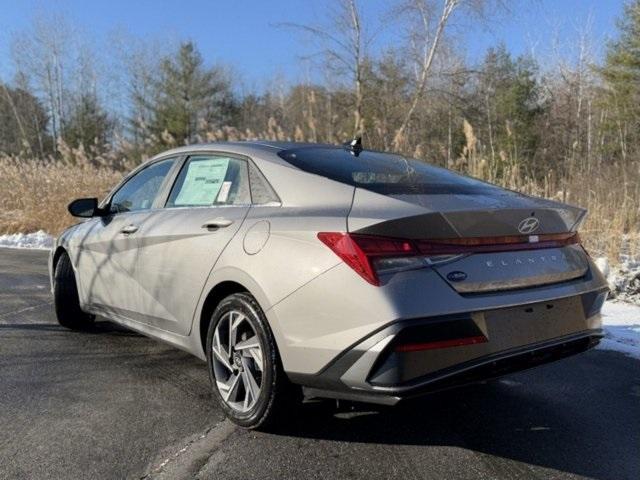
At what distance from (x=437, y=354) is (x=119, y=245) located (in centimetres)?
257

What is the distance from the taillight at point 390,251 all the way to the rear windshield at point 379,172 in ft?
1.31

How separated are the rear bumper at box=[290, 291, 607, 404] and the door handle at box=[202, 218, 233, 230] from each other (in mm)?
944

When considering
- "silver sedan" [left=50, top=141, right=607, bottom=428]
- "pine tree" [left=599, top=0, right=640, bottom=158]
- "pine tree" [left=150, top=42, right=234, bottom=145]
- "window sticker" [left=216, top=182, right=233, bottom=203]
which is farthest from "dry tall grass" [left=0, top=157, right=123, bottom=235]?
"pine tree" [left=150, top=42, right=234, bottom=145]

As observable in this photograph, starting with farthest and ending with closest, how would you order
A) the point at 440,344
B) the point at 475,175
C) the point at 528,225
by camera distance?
the point at 475,175
the point at 528,225
the point at 440,344

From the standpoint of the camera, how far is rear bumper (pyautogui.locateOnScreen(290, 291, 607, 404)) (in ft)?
7.72

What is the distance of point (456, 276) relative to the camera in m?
2.47

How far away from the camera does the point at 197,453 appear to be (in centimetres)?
276

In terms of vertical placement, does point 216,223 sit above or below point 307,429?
above

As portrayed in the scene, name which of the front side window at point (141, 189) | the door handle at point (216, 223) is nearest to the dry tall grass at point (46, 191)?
the front side window at point (141, 189)

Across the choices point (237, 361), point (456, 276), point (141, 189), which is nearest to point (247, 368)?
point (237, 361)

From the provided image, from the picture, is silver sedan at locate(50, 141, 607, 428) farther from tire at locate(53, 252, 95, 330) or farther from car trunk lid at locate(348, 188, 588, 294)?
tire at locate(53, 252, 95, 330)

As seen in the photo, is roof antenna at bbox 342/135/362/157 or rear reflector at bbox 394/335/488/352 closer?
rear reflector at bbox 394/335/488/352

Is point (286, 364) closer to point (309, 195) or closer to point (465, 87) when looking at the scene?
point (309, 195)

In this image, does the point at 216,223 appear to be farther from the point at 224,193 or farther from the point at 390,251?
the point at 390,251
